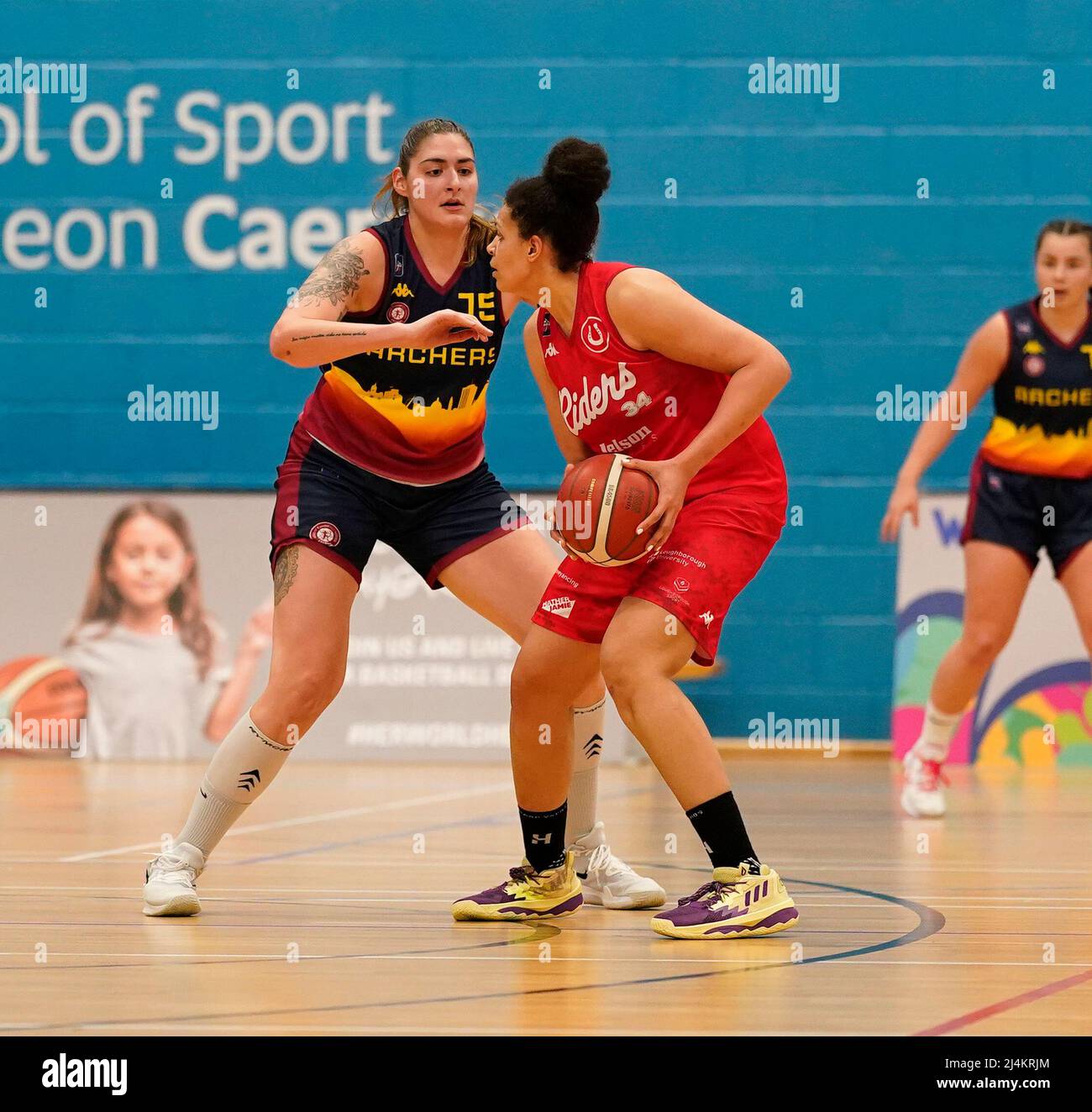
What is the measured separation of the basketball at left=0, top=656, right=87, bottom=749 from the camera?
823 cm

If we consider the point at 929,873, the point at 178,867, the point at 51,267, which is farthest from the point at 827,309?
the point at 178,867

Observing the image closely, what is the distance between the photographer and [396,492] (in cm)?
436

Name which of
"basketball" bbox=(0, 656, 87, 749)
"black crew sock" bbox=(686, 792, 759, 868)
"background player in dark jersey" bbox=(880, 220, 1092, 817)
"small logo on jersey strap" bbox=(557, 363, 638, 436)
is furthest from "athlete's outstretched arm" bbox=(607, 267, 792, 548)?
"basketball" bbox=(0, 656, 87, 749)

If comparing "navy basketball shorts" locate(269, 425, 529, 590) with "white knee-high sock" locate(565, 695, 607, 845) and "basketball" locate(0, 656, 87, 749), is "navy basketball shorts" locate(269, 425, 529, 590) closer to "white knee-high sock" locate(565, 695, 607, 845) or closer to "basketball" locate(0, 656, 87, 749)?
"white knee-high sock" locate(565, 695, 607, 845)

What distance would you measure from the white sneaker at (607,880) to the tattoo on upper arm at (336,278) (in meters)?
1.49

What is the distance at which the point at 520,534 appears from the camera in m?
4.43

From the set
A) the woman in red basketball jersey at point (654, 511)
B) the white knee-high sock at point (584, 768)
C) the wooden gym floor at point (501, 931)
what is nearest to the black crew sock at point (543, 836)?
the woman in red basketball jersey at point (654, 511)

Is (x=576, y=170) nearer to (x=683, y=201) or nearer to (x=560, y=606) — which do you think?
(x=560, y=606)

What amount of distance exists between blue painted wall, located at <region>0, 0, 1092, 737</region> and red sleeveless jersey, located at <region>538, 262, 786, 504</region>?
5.05m

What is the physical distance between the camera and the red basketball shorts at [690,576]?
3.72m
